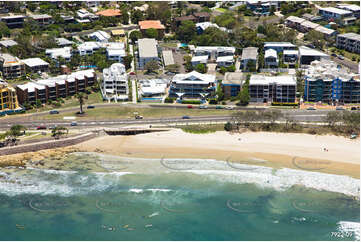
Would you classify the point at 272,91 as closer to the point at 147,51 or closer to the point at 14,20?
the point at 147,51

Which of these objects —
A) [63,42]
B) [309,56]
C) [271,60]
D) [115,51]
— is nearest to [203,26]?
[115,51]

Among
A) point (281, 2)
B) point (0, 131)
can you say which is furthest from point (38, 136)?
point (281, 2)

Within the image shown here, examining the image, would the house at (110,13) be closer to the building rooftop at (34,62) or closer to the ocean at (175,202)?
the building rooftop at (34,62)

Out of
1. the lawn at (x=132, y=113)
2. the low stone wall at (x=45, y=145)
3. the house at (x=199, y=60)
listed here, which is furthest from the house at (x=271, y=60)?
the low stone wall at (x=45, y=145)

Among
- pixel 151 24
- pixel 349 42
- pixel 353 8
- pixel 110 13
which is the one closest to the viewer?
pixel 349 42

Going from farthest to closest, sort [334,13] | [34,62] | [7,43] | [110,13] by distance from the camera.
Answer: [110,13] < [334,13] < [7,43] < [34,62]

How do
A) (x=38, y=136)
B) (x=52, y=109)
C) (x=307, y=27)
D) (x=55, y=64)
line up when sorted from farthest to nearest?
(x=307, y=27)
(x=55, y=64)
(x=52, y=109)
(x=38, y=136)

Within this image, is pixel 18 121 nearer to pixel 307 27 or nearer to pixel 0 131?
pixel 0 131
